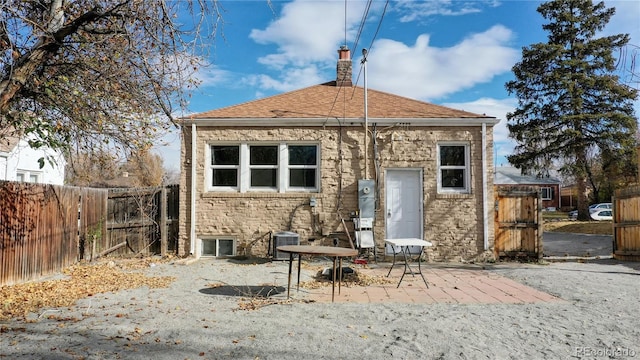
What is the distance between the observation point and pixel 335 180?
36.3 feet

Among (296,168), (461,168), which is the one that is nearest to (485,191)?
(461,168)

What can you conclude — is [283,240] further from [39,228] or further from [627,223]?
[627,223]

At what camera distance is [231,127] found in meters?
11.3

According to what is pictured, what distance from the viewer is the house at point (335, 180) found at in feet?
35.8

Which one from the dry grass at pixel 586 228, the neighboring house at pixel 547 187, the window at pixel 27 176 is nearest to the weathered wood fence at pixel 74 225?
the window at pixel 27 176

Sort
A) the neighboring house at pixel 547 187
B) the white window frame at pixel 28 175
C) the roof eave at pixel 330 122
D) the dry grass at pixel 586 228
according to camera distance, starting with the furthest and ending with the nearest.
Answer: the neighboring house at pixel 547 187
the dry grass at pixel 586 228
the white window frame at pixel 28 175
the roof eave at pixel 330 122

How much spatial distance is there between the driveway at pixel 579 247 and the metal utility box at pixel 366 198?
→ 610 centimetres

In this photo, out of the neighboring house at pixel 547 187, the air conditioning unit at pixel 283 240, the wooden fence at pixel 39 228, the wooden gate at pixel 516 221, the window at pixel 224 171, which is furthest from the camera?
the neighboring house at pixel 547 187

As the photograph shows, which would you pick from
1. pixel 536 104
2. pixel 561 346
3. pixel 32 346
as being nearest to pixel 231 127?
pixel 32 346

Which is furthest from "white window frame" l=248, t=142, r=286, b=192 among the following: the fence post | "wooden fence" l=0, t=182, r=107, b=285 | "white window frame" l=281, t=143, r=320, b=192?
"wooden fence" l=0, t=182, r=107, b=285

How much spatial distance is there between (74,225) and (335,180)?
6.25 meters

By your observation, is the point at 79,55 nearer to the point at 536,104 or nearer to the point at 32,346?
the point at 32,346

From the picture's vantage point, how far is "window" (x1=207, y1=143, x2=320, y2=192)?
11289mm

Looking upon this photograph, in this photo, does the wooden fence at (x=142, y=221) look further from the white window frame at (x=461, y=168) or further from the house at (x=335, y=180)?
the white window frame at (x=461, y=168)
